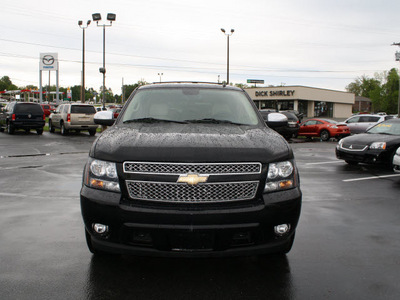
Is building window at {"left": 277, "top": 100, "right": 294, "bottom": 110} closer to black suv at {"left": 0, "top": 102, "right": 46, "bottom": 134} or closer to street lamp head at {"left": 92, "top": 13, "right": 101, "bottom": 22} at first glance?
street lamp head at {"left": 92, "top": 13, "right": 101, "bottom": 22}

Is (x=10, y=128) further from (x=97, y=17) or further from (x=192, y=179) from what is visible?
(x=192, y=179)

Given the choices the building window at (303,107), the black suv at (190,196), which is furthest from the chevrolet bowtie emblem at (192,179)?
the building window at (303,107)

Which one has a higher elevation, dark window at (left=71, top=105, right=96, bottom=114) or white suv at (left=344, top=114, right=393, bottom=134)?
dark window at (left=71, top=105, right=96, bottom=114)

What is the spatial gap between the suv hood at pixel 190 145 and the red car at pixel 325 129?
2142 centimetres

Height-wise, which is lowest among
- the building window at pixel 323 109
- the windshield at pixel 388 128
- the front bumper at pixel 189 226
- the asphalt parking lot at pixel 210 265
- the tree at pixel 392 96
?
the asphalt parking lot at pixel 210 265

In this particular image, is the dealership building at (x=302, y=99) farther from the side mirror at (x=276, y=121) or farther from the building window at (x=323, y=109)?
the side mirror at (x=276, y=121)

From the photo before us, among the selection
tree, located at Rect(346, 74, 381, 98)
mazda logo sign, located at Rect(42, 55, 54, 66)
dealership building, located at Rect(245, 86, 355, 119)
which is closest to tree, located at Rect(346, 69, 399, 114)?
tree, located at Rect(346, 74, 381, 98)

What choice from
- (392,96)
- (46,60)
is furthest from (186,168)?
(392,96)

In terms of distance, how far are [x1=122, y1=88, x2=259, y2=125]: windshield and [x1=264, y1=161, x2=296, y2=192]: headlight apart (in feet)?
3.84

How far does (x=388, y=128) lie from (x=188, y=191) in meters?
10.3

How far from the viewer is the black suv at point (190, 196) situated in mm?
3184

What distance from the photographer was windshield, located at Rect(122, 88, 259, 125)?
4672 millimetres

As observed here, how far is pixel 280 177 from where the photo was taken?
346 centimetres

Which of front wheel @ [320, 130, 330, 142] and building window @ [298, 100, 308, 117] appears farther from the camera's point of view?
building window @ [298, 100, 308, 117]
